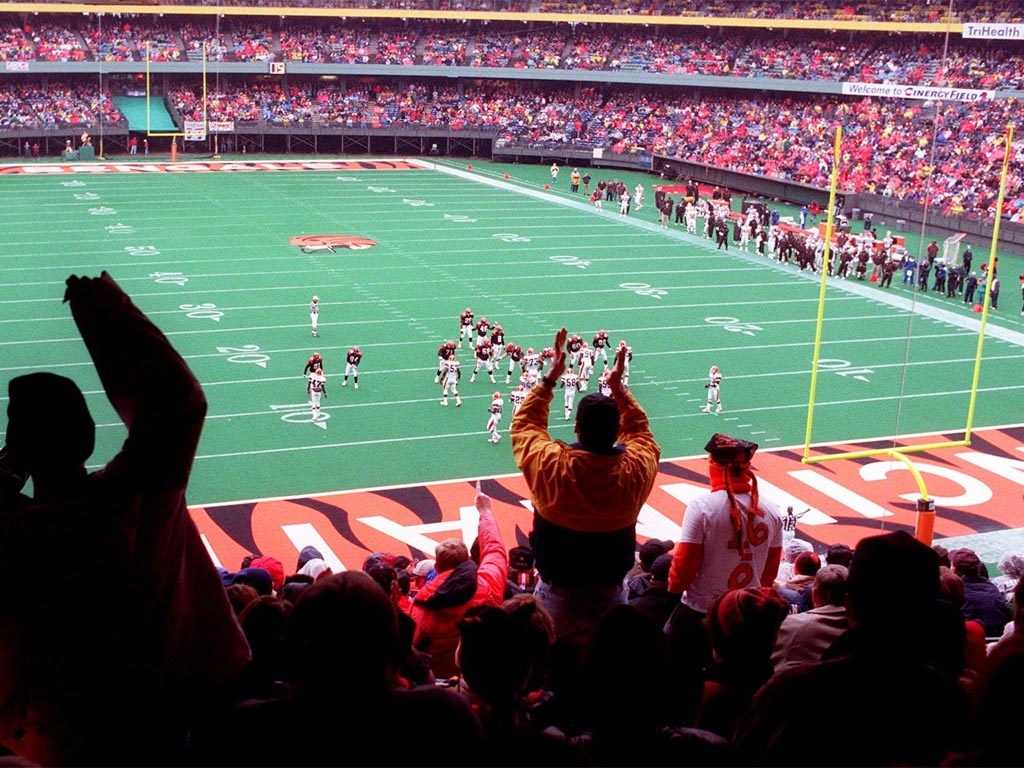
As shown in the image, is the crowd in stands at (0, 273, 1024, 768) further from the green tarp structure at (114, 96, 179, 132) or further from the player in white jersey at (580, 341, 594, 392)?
the green tarp structure at (114, 96, 179, 132)

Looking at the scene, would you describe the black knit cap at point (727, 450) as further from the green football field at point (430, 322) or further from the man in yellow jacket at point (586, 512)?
the green football field at point (430, 322)

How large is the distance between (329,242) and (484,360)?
12278mm

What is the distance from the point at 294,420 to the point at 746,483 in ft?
41.4

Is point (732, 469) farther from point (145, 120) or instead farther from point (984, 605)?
point (145, 120)

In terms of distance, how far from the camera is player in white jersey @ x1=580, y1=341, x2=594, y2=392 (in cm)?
1906

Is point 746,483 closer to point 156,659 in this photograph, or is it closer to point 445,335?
point 156,659

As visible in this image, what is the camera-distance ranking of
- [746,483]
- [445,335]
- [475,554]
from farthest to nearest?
[445,335] → [475,554] → [746,483]

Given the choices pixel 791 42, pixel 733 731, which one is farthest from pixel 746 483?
pixel 791 42

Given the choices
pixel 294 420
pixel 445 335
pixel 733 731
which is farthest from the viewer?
pixel 445 335

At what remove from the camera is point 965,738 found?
9.02 feet

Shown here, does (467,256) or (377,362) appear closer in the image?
(377,362)

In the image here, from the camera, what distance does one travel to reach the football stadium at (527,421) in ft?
9.20

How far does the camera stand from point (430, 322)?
23094 millimetres

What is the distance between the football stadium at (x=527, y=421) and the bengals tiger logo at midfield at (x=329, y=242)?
21 centimetres
